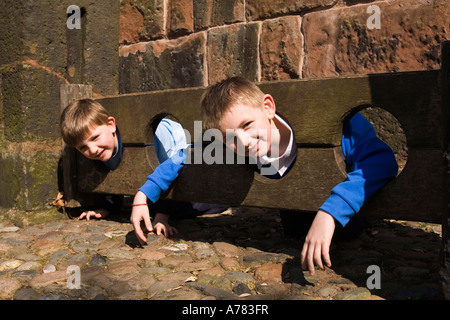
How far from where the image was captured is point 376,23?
136 inches

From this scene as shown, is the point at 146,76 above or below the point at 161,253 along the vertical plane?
above

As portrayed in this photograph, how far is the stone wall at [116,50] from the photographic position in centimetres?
335

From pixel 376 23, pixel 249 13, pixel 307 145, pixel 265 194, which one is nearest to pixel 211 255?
pixel 265 194

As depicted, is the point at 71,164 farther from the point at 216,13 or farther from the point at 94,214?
the point at 216,13

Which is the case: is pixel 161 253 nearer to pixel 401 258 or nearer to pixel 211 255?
pixel 211 255

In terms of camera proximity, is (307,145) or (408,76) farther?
(307,145)

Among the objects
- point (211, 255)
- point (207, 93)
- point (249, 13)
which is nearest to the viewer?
point (207, 93)

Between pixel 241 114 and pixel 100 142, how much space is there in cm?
133

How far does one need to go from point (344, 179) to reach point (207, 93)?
34.3 inches

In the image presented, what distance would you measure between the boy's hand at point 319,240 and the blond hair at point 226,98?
70 cm

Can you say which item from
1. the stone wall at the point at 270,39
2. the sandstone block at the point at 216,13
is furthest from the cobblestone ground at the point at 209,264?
the sandstone block at the point at 216,13

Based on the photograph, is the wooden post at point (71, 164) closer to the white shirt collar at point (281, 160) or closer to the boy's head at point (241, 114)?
the boy's head at point (241, 114)

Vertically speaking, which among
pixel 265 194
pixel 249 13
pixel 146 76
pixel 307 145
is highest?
pixel 249 13

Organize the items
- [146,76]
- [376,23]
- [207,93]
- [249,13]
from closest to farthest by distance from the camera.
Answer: [207,93]
[376,23]
[249,13]
[146,76]
